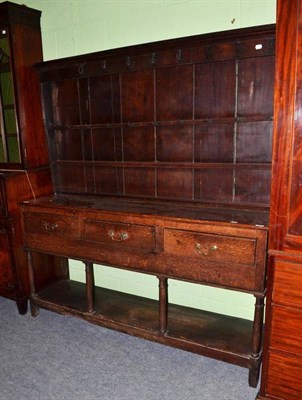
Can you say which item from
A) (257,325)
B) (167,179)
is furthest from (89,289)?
(257,325)

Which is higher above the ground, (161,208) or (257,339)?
(161,208)

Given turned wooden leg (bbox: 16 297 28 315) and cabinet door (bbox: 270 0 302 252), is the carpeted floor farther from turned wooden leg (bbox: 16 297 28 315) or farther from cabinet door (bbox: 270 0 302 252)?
cabinet door (bbox: 270 0 302 252)

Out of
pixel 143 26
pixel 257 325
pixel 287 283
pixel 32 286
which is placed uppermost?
pixel 143 26

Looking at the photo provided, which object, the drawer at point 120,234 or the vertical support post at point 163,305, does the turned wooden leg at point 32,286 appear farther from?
the vertical support post at point 163,305

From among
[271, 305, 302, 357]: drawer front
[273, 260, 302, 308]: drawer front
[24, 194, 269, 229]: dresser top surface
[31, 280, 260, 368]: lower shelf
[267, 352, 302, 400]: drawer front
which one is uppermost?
[24, 194, 269, 229]: dresser top surface

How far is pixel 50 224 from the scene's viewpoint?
230cm

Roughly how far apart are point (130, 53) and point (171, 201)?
1.02 meters

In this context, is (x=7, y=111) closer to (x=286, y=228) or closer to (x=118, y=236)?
(x=118, y=236)

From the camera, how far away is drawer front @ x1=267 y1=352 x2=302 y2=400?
1551mm

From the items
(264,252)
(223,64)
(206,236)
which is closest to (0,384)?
(206,236)

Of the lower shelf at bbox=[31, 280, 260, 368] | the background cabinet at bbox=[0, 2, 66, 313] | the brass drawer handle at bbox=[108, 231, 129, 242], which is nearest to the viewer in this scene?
the lower shelf at bbox=[31, 280, 260, 368]

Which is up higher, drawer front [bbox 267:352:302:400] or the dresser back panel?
the dresser back panel

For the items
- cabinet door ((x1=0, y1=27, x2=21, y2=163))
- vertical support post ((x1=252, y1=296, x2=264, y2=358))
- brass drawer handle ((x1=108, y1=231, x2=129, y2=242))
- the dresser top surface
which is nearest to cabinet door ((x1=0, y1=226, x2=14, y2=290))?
the dresser top surface

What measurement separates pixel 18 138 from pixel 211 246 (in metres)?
1.71
